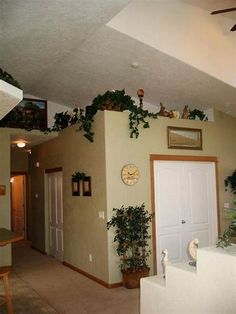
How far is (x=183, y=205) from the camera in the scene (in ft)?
18.1

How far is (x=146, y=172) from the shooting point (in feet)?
16.8

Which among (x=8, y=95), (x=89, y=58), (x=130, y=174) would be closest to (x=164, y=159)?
(x=130, y=174)

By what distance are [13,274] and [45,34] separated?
→ 405 cm


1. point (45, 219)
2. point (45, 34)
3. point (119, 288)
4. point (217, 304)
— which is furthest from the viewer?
point (45, 219)

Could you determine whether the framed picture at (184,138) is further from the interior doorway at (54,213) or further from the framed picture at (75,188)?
the interior doorway at (54,213)

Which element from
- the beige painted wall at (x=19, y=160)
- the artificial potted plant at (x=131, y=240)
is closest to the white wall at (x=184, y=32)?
the artificial potted plant at (x=131, y=240)

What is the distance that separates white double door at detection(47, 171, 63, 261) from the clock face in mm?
2056

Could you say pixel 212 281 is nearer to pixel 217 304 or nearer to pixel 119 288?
pixel 217 304

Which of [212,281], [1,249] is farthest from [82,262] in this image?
[212,281]

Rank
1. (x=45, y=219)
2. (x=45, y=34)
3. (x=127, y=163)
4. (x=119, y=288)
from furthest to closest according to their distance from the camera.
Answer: (x=45, y=219)
(x=127, y=163)
(x=119, y=288)
(x=45, y=34)

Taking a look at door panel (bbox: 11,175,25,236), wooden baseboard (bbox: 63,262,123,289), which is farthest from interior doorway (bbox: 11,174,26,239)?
wooden baseboard (bbox: 63,262,123,289)

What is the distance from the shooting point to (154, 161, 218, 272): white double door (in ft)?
17.4

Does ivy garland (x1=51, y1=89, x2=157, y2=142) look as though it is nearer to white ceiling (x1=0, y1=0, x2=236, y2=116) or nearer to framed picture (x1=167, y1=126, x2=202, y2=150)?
framed picture (x1=167, y1=126, x2=202, y2=150)

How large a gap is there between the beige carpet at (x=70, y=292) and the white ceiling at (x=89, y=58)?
3464 mm
